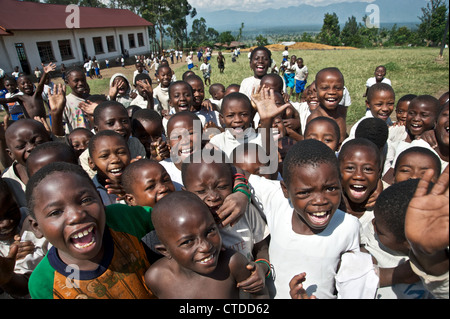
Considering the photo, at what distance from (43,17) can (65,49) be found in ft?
8.66

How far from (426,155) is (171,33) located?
166 ft

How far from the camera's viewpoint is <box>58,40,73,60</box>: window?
23.5 meters

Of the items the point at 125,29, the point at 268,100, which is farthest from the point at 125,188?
the point at 125,29

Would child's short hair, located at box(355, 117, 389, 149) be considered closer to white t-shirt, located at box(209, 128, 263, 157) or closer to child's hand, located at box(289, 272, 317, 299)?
white t-shirt, located at box(209, 128, 263, 157)

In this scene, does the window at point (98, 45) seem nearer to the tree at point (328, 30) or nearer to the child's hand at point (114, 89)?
the child's hand at point (114, 89)

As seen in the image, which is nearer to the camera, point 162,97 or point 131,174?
point 131,174

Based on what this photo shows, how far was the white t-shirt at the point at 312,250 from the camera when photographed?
165cm

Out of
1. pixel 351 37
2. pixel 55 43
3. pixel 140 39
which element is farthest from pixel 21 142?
A: pixel 351 37

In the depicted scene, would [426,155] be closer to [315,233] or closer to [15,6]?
[315,233]

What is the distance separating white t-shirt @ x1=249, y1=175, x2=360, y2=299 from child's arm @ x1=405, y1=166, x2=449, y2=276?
73 centimetres

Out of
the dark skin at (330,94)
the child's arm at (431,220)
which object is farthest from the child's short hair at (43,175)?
the dark skin at (330,94)

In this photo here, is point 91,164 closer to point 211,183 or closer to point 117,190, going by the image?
point 117,190

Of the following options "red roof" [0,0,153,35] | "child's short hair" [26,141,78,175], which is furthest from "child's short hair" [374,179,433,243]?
"red roof" [0,0,153,35]

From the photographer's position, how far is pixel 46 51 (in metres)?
22.3
